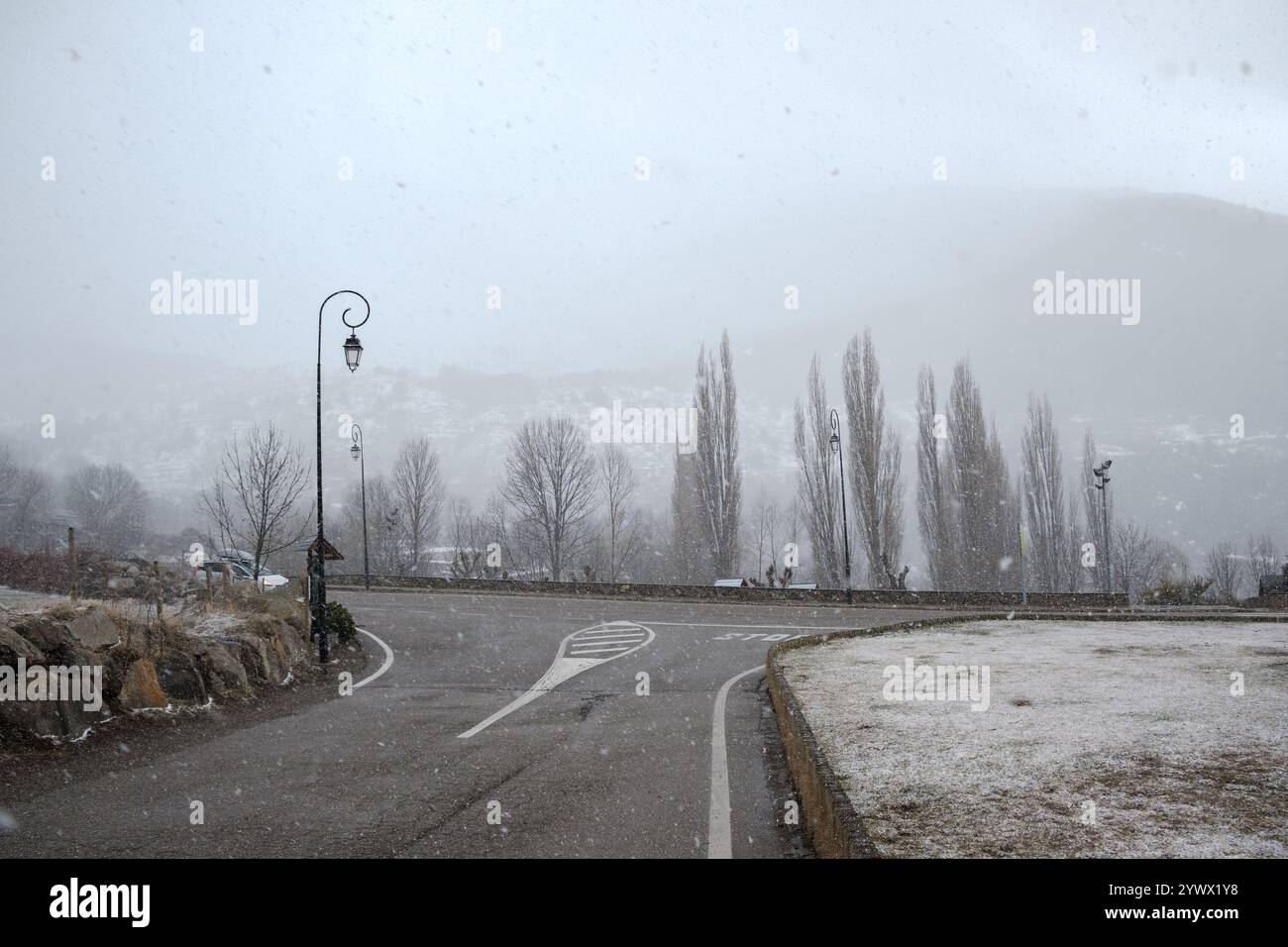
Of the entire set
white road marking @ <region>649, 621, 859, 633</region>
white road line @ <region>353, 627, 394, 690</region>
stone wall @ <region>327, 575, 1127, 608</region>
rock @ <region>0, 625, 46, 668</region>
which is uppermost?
rock @ <region>0, 625, 46, 668</region>

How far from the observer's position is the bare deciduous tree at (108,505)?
72.7 m

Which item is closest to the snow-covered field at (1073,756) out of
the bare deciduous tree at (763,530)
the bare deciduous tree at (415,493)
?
the bare deciduous tree at (415,493)

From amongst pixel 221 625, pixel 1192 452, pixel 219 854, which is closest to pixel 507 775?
pixel 219 854

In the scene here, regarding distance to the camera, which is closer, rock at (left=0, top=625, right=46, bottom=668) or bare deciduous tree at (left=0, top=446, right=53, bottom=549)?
rock at (left=0, top=625, right=46, bottom=668)

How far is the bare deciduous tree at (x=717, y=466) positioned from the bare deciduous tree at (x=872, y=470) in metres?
7.33

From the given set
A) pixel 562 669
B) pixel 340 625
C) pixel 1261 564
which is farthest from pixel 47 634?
pixel 1261 564

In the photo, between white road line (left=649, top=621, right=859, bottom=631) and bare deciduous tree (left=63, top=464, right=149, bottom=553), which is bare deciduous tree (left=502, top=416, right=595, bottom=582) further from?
bare deciduous tree (left=63, top=464, right=149, bottom=553)

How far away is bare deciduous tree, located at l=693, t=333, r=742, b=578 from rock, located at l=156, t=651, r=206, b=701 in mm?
40819

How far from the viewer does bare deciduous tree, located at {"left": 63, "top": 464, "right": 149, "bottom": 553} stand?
72.7 metres

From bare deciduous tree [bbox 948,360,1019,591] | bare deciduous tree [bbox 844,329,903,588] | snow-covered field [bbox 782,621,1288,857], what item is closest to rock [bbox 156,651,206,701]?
snow-covered field [bbox 782,621,1288,857]

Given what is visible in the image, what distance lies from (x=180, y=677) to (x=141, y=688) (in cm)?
86

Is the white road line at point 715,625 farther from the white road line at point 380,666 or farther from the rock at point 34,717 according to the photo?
the rock at point 34,717
